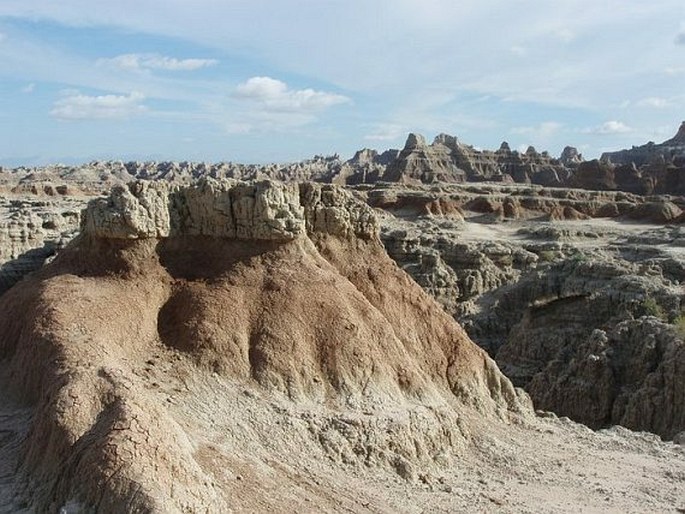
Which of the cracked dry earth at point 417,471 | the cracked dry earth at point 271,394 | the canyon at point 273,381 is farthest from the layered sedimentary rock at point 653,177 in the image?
the cracked dry earth at point 417,471

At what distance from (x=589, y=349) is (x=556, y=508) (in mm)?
14939

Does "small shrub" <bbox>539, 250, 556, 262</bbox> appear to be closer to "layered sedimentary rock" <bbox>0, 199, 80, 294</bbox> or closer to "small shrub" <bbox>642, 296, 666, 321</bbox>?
"small shrub" <bbox>642, 296, 666, 321</bbox>

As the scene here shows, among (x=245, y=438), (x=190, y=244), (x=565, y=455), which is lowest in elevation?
(x=565, y=455)

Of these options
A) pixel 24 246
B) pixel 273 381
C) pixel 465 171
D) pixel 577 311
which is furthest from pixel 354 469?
pixel 465 171

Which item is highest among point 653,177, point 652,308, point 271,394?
point 653,177

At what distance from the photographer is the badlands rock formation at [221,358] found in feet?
37.7

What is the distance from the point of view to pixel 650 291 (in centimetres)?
3631

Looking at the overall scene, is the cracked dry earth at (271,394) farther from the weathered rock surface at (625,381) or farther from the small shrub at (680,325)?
the small shrub at (680,325)

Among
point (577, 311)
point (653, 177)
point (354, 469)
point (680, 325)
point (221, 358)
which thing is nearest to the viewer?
point (354, 469)

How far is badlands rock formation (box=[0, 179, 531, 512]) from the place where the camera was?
37.7 ft

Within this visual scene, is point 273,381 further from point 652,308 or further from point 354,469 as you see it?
point 652,308

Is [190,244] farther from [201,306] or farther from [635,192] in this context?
[635,192]

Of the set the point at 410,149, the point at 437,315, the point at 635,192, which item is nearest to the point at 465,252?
the point at 437,315

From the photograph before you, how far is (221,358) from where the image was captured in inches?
666
